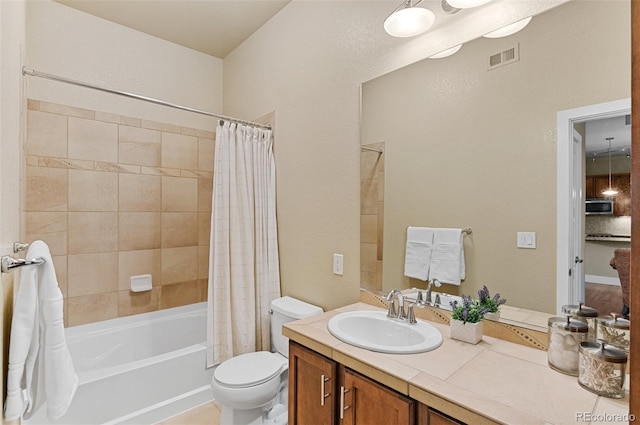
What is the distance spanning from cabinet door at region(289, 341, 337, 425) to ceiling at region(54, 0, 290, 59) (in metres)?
2.32

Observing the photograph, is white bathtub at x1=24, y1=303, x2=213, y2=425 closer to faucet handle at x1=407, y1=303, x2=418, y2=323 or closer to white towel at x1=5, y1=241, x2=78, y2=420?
white towel at x1=5, y1=241, x2=78, y2=420

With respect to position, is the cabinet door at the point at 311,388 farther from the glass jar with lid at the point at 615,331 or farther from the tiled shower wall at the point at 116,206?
the tiled shower wall at the point at 116,206

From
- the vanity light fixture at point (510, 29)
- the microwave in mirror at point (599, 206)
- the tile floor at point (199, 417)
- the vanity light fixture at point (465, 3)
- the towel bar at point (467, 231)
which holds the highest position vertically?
the vanity light fixture at point (465, 3)

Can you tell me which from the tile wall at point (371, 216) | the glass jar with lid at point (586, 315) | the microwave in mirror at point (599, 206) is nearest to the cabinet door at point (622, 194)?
the microwave in mirror at point (599, 206)

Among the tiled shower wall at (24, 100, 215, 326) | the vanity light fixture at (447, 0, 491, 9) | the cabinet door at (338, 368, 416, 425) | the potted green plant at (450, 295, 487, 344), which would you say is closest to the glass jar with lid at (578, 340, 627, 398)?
the potted green plant at (450, 295, 487, 344)

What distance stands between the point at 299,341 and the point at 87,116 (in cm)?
233

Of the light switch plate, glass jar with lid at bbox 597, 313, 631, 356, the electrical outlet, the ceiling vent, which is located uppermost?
the ceiling vent

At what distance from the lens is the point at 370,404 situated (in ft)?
3.57

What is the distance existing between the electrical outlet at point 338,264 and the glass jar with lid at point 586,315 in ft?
3.57

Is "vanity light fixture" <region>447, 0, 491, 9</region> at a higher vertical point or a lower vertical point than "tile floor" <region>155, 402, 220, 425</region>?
higher

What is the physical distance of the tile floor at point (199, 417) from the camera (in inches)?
80.5

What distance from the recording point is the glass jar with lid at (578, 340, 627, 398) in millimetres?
868

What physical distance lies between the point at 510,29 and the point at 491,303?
1.09 metres

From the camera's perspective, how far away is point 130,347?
2.51 meters
